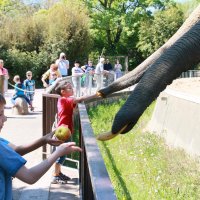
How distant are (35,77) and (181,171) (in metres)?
30.1

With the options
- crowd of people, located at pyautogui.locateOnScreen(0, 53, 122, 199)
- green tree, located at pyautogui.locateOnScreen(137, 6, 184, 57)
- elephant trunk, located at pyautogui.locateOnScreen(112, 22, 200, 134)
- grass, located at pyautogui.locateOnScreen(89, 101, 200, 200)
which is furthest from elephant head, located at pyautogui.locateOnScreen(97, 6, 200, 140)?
green tree, located at pyautogui.locateOnScreen(137, 6, 184, 57)

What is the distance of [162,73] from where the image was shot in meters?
3.54

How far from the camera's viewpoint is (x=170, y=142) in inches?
497

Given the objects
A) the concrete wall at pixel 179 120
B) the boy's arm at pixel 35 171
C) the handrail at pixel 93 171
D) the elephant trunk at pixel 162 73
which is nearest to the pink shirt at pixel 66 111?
the handrail at pixel 93 171

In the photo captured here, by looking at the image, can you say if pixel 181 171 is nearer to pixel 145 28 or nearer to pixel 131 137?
pixel 131 137

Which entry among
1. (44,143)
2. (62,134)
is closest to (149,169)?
(62,134)

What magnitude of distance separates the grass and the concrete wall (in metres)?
0.28

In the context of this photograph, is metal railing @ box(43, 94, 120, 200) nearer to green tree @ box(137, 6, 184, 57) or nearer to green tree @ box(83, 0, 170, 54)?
green tree @ box(137, 6, 184, 57)

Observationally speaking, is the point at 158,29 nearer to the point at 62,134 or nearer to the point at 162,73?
the point at 62,134

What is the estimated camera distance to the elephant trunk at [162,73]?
3.48 m

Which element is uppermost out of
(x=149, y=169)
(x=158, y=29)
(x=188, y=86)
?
(x=158, y=29)

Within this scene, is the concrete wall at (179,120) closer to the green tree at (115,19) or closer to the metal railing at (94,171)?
A: the metal railing at (94,171)

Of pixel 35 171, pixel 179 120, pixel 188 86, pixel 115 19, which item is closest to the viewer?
pixel 35 171

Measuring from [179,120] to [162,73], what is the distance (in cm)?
935
